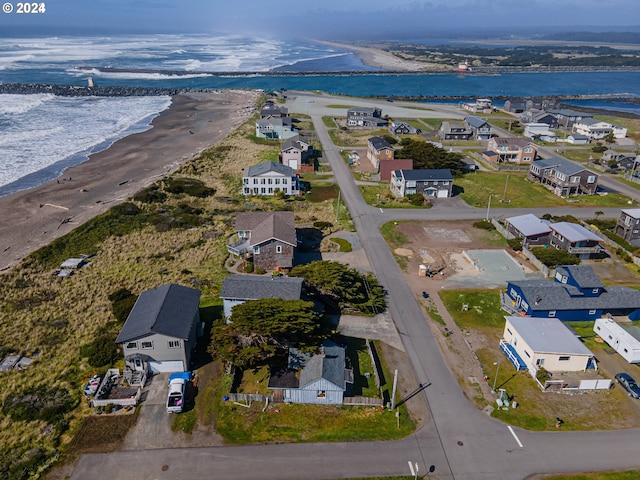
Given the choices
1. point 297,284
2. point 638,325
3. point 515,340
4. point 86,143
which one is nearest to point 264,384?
point 297,284

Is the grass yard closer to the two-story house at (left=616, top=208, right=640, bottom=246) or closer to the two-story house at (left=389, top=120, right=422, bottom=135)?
the two-story house at (left=616, top=208, right=640, bottom=246)

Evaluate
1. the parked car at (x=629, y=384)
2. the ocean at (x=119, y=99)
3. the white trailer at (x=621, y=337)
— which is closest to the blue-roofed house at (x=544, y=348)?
the parked car at (x=629, y=384)

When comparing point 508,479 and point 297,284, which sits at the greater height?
point 297,284

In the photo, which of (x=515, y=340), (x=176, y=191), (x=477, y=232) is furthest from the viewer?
(x=176, y=191)

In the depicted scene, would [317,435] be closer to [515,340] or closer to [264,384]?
[264,384]

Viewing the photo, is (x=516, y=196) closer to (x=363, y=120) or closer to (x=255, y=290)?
(x=255, y=290)

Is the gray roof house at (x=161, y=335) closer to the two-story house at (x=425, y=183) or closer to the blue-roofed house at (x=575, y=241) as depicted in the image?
the blue-roofed house at (x=575, y=241)
